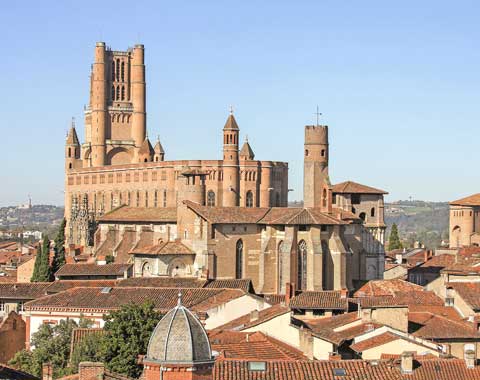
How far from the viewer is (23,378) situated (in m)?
27.2

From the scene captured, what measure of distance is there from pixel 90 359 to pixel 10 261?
88910 millimetres

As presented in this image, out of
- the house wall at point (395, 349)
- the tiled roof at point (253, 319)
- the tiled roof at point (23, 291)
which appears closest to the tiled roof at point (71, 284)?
the tiled roof at point (23, 291)

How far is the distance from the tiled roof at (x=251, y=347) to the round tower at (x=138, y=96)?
102 m

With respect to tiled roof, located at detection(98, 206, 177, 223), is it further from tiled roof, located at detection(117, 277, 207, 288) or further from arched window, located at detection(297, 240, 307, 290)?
tiled roof, located at detection(117, 277, 207, 288)

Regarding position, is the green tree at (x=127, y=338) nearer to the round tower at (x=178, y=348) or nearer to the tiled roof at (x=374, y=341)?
the tiled roof at (x=374, y=341)

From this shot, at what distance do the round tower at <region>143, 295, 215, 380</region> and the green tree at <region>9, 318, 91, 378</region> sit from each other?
1007 inches

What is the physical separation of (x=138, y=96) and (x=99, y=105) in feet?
15.4

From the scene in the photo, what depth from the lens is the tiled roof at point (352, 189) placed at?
10131 cm

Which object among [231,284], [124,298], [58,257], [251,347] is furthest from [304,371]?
[58,257]

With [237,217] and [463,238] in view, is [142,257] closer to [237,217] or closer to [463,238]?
[237,217]

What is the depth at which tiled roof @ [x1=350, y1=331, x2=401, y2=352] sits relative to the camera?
161ft

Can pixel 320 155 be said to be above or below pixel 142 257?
above

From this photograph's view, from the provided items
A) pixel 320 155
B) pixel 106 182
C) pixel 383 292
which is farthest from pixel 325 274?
pixel 106 182

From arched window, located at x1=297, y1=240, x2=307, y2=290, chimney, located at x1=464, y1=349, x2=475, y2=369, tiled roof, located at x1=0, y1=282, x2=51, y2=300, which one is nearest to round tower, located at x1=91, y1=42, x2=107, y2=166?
arched window, located at x1=297, y1=240, x2=307, y2=290
